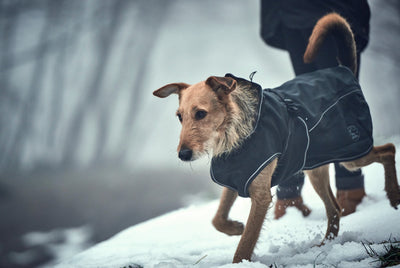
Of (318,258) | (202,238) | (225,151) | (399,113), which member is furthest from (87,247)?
(399,113)

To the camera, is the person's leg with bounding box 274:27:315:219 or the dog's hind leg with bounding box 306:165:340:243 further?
the person's leg with bounding box 274:27:315:219

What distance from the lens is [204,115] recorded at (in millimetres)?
1240

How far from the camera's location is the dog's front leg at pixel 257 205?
1229 millimetres

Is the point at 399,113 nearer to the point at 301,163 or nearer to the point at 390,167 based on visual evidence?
the point at 390,167

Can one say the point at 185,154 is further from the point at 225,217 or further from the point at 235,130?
the point at 225,217

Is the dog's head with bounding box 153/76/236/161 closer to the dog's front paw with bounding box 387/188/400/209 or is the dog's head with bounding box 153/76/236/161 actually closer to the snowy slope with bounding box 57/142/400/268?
the snowy slope with bounding box 57/142/400/268

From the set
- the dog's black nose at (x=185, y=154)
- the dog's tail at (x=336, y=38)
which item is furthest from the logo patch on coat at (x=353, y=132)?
the dog's black nose at (x=185, y=154)

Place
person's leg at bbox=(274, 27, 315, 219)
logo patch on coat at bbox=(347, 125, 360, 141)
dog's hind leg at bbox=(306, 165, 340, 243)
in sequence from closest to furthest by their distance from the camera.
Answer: logo patch on coat at bbox=(347, 125, 360, 141) < dog's hind leg at bbox=(306, 165, 340, 243) < person's leg at bbox=(274, 27, 315, 219)

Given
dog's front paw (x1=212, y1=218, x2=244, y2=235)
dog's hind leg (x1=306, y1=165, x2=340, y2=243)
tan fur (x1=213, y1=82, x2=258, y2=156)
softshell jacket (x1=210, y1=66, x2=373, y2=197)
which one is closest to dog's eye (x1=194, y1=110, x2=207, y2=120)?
tan fur (x1=213, y1=82, x2=258, y2=156)

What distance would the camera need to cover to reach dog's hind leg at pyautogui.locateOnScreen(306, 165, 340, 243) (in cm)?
172

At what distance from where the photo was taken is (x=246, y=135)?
1293 mm

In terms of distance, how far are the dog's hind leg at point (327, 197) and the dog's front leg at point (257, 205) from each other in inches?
28.2

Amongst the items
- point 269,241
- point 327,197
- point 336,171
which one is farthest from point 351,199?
point 269,241

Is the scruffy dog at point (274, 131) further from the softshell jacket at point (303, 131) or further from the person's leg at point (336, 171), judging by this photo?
the person's leg at point (336, 171)
